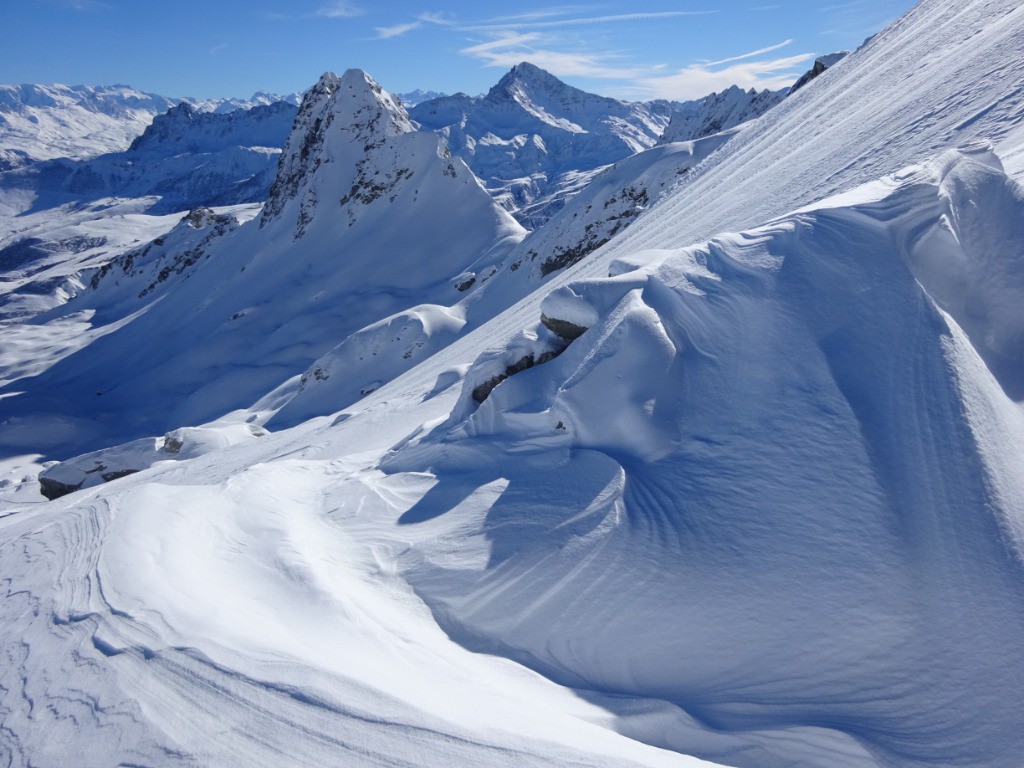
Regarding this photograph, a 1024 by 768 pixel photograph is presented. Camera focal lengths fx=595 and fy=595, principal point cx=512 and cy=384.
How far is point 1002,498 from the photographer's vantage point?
3.63 meters

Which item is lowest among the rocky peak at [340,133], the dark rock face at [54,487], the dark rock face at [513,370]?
the dark rock face at [54,487]

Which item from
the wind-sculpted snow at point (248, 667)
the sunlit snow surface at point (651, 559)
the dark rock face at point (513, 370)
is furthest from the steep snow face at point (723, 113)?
the wind-sculpted snow at point (248, 667)

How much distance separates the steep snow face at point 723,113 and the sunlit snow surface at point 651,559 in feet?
158

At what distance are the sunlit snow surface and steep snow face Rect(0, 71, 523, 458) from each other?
23.0 meters

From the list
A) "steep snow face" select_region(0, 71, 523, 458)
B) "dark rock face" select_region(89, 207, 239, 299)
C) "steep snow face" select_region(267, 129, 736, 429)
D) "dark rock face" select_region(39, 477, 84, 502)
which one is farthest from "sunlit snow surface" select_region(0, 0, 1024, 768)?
"dark rock face" select_region(89, 207, 239, 299)

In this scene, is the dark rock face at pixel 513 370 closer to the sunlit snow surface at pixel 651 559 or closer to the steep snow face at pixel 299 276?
the sunlit snow surface at pixel 651 559

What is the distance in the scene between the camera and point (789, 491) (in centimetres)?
395

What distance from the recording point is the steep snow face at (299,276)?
31.5m

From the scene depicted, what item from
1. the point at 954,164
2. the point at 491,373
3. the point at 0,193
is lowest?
the point at 491,373

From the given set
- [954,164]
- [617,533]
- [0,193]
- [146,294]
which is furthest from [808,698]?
[0,193]

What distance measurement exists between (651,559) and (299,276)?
37.6m

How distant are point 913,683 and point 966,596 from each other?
603mm

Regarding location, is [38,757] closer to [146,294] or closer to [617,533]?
[617,533]

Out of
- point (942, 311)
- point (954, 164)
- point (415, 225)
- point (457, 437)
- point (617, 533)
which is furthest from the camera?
point (415, 225)
